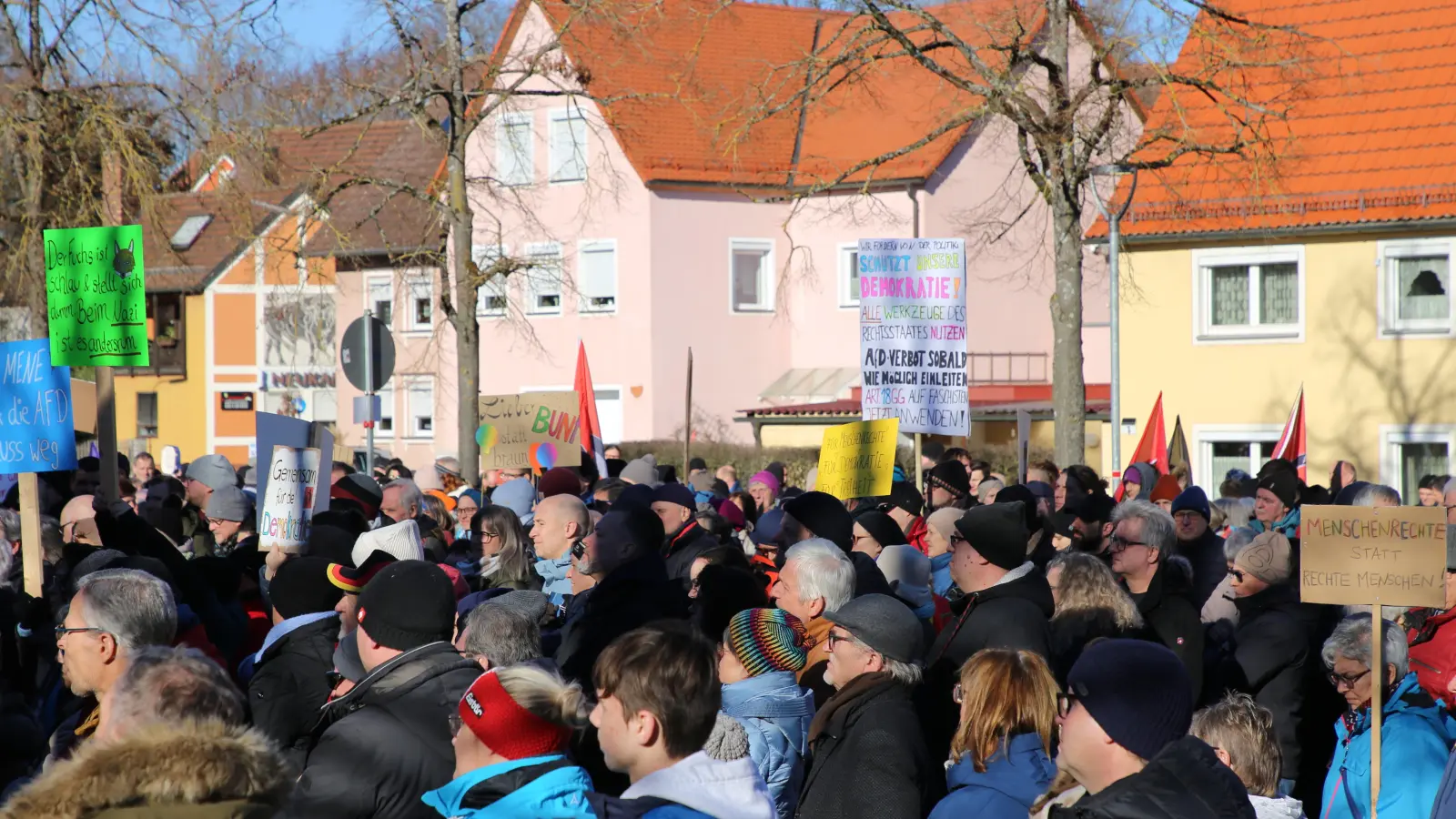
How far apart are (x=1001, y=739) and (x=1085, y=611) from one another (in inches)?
70.6

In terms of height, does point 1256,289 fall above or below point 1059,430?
above

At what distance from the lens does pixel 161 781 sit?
3.23 metres

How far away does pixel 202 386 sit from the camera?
4981 cm

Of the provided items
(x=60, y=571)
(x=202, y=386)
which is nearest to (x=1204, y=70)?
(x=60, y=571)

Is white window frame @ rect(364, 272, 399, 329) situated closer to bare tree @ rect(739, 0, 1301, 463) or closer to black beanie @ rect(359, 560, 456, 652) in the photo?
bare tree @ rect(739, 0, 1301, 463)

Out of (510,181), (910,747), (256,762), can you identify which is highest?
(510,181)

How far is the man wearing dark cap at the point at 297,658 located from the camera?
18.4ft

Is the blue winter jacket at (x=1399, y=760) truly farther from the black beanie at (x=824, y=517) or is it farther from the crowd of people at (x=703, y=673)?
the black beanie at (x=824, y=517)

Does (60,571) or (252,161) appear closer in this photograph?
(60,571)

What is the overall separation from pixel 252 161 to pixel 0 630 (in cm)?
909

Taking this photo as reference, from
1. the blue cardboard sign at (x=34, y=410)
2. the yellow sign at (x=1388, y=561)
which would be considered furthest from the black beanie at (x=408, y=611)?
the blue cardboard sign at (x=34, y=410)

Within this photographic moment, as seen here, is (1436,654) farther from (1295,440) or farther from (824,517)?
(1295,440)

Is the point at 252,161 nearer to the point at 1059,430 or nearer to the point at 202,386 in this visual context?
the point at 1059,430

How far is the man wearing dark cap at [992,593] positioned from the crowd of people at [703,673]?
0.04 feet
